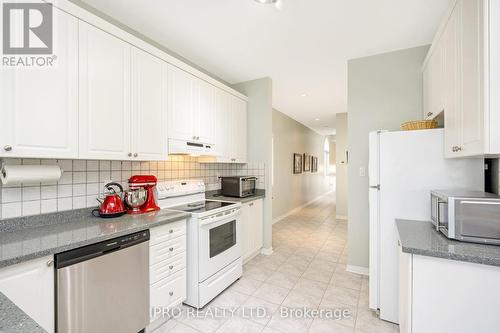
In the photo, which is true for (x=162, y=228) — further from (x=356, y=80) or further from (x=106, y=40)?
(x=356, y=80)

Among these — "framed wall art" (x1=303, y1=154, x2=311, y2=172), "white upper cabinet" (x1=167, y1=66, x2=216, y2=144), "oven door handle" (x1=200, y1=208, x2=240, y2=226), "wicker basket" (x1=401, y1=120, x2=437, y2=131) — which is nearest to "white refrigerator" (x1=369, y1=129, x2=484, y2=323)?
"wicker basket" (x1=401, y1=120, x2=437, y2=131)

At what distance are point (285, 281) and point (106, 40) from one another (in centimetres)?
292

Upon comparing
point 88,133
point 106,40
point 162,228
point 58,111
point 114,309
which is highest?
point 106,40

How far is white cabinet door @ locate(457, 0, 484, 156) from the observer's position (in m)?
1.20

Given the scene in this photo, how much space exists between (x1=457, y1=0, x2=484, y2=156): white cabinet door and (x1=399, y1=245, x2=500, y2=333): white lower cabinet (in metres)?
0.66

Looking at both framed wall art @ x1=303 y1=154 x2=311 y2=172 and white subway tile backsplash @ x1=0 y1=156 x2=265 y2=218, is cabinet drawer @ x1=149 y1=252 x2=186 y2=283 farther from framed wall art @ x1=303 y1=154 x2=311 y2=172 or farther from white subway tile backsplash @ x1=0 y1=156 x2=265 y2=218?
framed wall art @ x1=303 y1=154 x2=311 y2=172

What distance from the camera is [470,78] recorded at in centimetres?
131

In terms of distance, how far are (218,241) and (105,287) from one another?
1.07m

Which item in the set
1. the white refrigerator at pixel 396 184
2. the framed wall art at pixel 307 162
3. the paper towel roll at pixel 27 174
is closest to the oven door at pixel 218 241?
the paper towel roll at pixel 27 174

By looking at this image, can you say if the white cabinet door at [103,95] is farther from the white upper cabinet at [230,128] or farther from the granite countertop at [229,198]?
the granite countertop at [229,198]

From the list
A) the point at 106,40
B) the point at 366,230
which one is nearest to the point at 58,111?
the point at 106,40

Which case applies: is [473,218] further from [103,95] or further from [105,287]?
[103,95]

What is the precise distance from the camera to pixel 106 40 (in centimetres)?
173

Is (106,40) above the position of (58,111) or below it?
above
